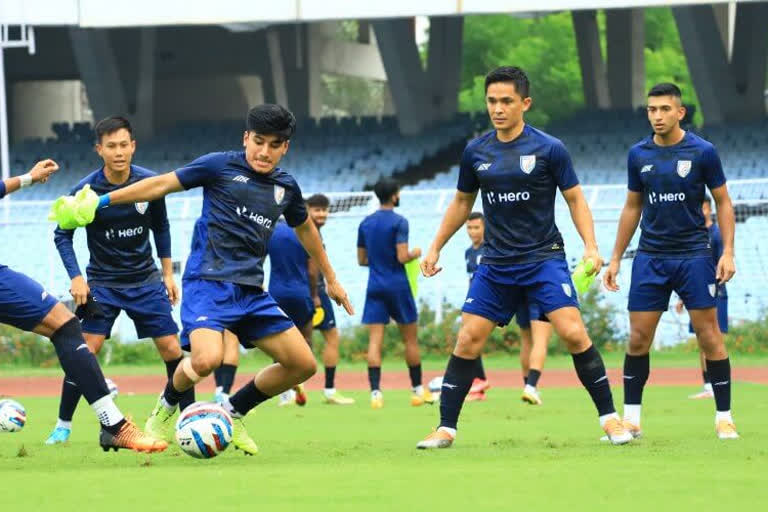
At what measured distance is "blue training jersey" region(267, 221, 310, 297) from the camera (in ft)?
50.8

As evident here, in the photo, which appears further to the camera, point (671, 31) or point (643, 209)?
point (671, 31)

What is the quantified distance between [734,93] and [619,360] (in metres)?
17.0

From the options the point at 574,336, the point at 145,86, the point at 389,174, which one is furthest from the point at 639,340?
the point at 145,86

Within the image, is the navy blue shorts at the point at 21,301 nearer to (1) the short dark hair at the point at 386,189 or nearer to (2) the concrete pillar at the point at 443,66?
(1) the short dark hair at the point at 386,189

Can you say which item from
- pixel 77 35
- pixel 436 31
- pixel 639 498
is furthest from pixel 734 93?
pixel 639 498

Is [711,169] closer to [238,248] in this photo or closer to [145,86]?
[238,248]

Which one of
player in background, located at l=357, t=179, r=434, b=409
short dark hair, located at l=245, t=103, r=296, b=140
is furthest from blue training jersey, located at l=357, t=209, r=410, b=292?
short dark hair, located at l=245, t=103, r=296, b=140

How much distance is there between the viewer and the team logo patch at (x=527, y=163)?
→ 32.1 ft

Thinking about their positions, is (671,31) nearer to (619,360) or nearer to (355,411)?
(619,360)

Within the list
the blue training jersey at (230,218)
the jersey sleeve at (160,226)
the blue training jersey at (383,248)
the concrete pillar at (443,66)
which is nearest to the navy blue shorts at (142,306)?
the jersey sleeve at (160,226)

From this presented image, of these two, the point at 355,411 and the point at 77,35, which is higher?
the point at 77,35

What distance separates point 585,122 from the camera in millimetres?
39375

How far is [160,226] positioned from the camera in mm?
11406

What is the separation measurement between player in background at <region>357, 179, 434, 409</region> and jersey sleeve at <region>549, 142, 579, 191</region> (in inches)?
233
